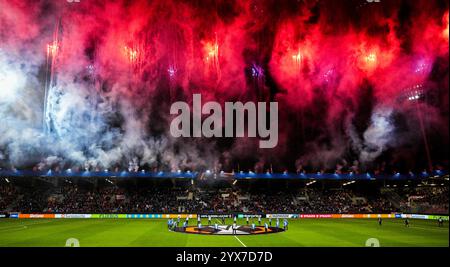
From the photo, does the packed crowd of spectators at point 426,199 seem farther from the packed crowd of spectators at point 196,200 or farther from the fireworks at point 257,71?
the fireworks at point 257,71

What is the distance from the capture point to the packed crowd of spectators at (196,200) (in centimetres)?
6288

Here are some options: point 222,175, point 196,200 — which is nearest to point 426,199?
point 222,175

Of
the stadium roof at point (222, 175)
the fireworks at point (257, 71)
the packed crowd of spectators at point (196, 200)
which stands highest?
the fireworks at point (257, 71)

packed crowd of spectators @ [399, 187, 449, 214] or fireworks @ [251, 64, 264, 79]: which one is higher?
fireworks @ [251, 64, 264, 79]

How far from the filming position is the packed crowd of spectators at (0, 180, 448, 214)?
206 ft

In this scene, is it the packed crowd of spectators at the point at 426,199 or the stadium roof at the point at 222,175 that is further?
the stadium roof at the point at 222,175

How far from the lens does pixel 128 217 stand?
58938mm

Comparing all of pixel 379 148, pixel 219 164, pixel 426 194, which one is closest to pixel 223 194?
pixel 219 164

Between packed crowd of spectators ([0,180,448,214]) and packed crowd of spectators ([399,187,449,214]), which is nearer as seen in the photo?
packed crowd of spectators ([399,187,449,214])

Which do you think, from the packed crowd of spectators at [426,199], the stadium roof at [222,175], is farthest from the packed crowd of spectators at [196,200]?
the stadium roof at [222,175]

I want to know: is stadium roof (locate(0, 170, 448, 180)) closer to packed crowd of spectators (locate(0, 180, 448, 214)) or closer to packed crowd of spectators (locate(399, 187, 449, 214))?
packed crowd of spectators (locate(399, 187, 449, 214))

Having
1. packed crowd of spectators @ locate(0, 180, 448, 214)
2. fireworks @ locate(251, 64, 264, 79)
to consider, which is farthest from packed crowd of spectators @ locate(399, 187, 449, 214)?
fireworks @ locate(251, 64, 264, 79)
